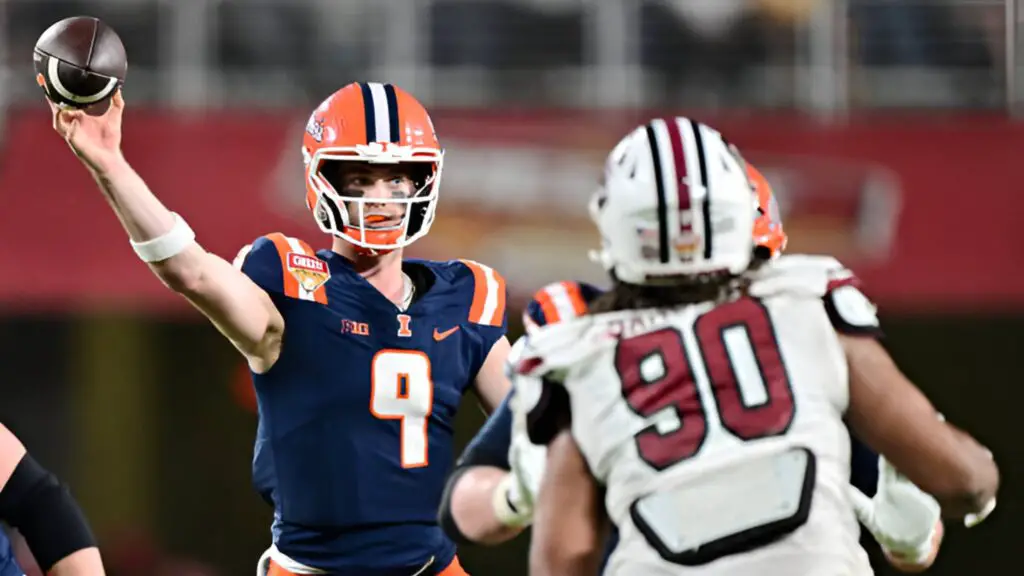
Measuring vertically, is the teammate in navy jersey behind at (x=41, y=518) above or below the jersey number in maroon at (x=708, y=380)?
below

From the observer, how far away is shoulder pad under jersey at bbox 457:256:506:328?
4.08m

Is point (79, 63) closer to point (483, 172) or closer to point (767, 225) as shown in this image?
point (767, 225)

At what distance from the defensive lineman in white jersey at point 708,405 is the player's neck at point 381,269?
1.37 m

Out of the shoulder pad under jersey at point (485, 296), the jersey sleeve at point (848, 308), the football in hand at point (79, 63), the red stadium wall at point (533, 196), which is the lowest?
the red stadium wall at point (533, 196)

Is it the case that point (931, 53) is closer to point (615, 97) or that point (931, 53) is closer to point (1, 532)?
point (615, 97)

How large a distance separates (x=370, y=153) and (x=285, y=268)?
1.13 feet

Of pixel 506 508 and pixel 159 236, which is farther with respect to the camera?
pixel 159 236

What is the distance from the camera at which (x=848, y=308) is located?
2.60m

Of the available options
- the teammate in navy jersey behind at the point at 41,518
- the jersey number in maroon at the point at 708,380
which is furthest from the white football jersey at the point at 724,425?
the teammate in navy jersey behind at the point at 41,518

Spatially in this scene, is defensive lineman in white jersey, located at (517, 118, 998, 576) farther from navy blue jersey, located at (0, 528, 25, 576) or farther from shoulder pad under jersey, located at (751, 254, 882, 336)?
navy blue jersey, located at (0, 528, 25, 576)

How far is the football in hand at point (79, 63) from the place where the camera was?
10.8ft

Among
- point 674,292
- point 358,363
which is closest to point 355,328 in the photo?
point 358,363

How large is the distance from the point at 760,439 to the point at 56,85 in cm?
163

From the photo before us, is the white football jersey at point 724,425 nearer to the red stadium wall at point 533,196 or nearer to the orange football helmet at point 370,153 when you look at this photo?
the orange football helmet at point 370,153
